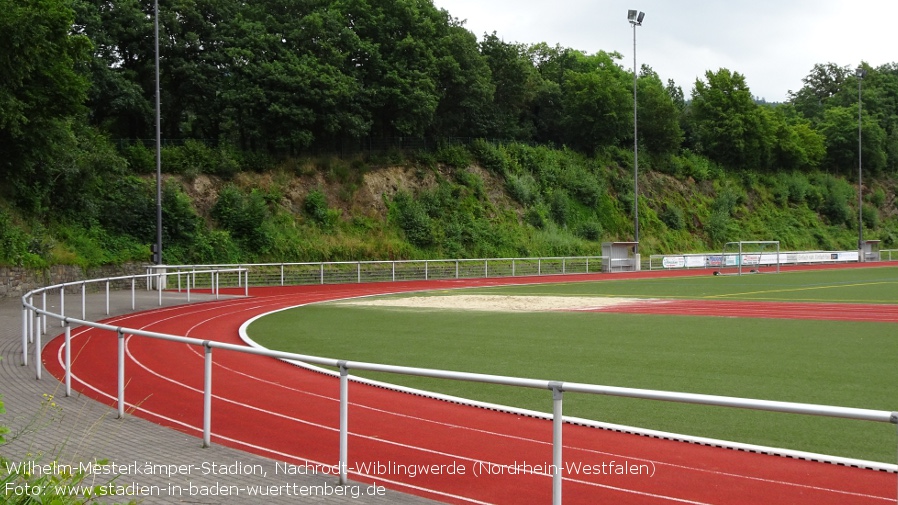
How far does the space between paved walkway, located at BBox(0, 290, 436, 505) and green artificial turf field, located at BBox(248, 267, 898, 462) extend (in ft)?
11.9

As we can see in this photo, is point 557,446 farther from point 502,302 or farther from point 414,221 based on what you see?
point 414,221

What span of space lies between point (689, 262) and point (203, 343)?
5030 cm

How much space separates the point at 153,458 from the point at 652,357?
879 cm

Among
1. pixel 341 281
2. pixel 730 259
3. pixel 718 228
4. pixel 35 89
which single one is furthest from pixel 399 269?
pixel 718 228

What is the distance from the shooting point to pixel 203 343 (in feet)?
26.2

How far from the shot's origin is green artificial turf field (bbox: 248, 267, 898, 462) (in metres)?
8.59

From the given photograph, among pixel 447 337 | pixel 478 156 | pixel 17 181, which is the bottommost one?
pixel 447 337

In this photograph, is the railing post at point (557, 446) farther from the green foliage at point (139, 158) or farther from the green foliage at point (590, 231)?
the green foliage at point (590, 231)

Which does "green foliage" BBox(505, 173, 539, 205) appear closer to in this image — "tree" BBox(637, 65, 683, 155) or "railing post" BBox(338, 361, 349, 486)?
"tree" BBox(637, 65, 683, 155)

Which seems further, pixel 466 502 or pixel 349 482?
pixel 349 482

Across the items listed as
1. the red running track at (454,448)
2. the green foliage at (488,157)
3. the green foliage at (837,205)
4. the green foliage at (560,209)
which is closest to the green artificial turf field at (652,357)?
Result: the red running track at (454,448)

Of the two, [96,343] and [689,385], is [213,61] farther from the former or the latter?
[689,385]

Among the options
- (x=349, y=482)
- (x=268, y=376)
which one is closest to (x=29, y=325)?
(x=268, y=376)

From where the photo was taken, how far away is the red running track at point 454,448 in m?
6.27
